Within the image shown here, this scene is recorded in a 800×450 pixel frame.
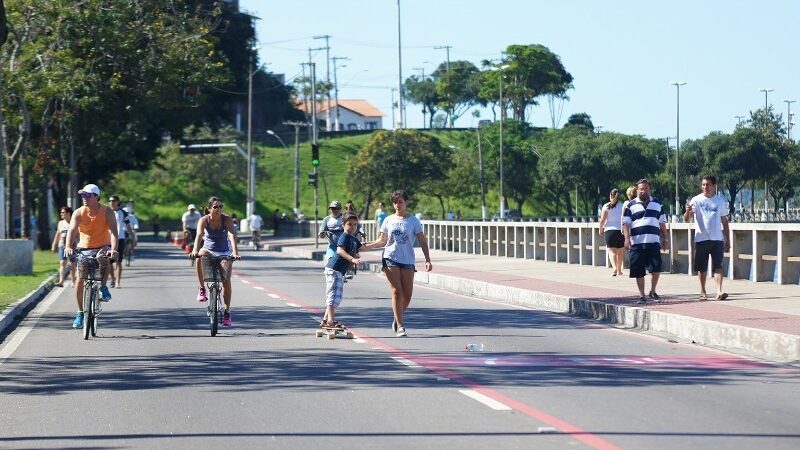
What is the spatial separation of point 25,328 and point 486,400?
992 centimetres

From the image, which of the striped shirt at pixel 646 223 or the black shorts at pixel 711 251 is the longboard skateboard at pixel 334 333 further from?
the black shorts at pixel 711 251

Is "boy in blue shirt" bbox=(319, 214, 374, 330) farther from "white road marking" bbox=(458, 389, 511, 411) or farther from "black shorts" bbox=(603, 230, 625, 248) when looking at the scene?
"black shorts" bbox=(603, 230, 625, 248)

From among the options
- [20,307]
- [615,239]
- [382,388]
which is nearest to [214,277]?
[20,307]

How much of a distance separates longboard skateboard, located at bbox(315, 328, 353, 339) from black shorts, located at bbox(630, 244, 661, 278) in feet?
18.3

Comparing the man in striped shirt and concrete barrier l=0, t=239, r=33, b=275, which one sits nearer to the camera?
the man in striped shirt

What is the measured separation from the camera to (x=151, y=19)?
3716cm

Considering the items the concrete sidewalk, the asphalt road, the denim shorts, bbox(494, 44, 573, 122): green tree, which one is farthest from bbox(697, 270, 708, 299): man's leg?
bbox(494, 44, 573, 122): green tree

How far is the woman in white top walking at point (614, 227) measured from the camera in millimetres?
27984

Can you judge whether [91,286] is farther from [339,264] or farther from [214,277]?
[339,264]

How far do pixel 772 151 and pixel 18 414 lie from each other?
62.0 metres

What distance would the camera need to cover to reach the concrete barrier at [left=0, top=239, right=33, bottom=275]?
1271 inches

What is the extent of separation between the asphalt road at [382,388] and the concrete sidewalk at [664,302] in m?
0.54

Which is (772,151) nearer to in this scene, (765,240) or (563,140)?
(563,140)

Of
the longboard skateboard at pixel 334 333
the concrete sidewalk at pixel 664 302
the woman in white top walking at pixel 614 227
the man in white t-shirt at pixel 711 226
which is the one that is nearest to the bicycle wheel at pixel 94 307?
the longboard skateboard at pixel 334 333
